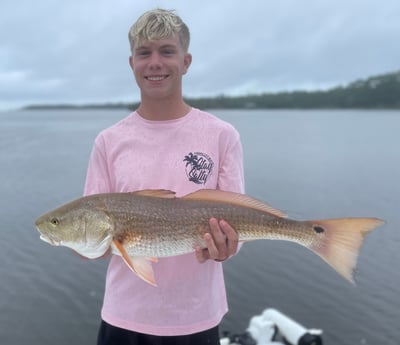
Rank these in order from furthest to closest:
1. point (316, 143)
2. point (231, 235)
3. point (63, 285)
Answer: point (316, 143) → point (63, 285) → point (231, 235)

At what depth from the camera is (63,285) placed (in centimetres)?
1189

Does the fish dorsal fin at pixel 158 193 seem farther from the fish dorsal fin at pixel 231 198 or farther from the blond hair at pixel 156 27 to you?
the blond hair at pixel 156 27

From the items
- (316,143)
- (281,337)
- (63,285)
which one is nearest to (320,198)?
(63,285)

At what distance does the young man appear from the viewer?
3.13 meters

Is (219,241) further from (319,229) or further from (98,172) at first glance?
(98,172)

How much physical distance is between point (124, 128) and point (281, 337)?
4.91 metres

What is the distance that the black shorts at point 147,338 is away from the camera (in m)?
3.13

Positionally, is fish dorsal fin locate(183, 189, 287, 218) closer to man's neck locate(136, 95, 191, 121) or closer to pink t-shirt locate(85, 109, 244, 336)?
pink t-shirt locate(85, 109, 244, 336)

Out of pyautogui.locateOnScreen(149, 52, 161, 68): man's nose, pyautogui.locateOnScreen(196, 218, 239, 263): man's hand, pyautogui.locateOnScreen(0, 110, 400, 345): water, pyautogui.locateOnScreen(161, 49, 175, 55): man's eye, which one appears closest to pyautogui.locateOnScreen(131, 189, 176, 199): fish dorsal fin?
pyautogui.locateOnScreen(196, 218, 239, 263): man's hand

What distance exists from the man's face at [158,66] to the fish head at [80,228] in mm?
875

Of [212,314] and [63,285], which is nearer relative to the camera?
[212,314]

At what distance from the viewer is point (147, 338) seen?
3152 mm

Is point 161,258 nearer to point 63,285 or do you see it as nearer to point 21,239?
point 63,285

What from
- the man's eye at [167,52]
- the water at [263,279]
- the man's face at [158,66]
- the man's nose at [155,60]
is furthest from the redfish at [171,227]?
the water at [263,279]
